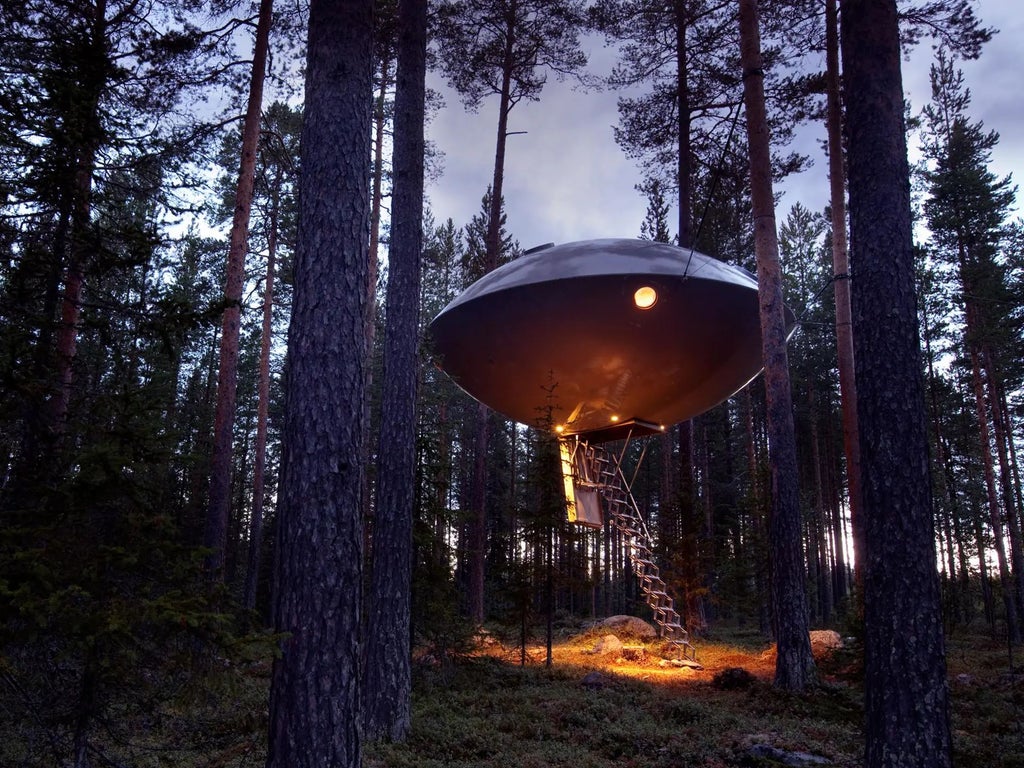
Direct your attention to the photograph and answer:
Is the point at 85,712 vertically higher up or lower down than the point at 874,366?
lower down

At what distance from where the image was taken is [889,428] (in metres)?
5.19

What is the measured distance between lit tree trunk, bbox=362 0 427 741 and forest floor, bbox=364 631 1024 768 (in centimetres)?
59

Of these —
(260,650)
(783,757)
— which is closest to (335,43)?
(260,650)

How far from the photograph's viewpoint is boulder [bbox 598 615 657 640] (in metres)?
18.0

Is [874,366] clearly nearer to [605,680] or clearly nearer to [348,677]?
[348,677]

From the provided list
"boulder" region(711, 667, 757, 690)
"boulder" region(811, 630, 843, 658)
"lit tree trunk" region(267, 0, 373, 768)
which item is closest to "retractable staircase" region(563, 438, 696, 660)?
"boulder" region(811, 630, 843, 658)

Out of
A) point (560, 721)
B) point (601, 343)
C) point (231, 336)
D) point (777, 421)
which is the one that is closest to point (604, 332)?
point (601, 343)

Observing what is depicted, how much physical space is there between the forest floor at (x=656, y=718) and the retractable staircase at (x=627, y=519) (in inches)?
48.5

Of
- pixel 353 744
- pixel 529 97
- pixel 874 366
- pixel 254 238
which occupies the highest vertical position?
pixel 529 97

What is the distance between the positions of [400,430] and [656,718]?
4.93 meters

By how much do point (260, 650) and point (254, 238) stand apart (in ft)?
67.7

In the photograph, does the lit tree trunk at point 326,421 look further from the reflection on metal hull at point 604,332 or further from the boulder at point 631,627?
the boulder at point 631,627

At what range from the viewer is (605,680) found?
37.4 feet

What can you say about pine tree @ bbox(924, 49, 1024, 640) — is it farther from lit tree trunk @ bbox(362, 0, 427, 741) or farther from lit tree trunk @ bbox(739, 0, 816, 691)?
lit tree trunk @ bbox(362, 0, 427, 741)
